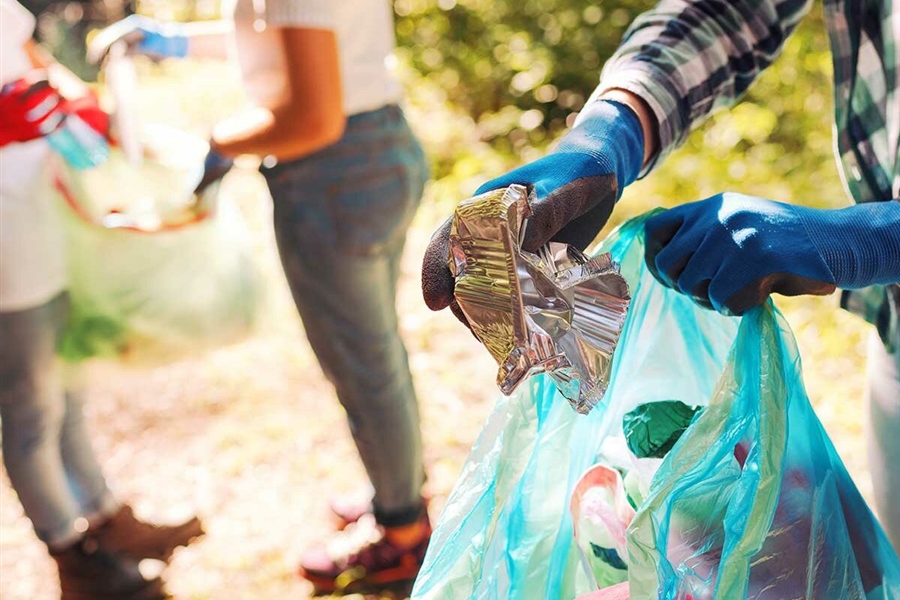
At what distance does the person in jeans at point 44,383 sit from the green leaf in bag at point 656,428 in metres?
1.07

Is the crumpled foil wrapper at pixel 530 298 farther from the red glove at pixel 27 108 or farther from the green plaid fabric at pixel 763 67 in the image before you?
the red glove at pixel 27 108

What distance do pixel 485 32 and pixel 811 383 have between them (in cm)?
274

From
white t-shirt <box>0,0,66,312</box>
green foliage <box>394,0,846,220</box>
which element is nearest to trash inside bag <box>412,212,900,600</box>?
white t-shirt <box>0,0,66,312</box>

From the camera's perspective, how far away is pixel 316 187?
63.0 inches

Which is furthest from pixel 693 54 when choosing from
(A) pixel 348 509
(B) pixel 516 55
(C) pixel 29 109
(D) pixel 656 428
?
(B) pixel 516 55

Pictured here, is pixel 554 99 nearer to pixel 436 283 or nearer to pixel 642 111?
pixel 642 111

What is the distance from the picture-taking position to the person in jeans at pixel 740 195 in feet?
2.49

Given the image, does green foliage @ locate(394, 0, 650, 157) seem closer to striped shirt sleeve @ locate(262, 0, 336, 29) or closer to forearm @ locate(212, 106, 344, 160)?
forearm @ locate(212, 106, 344, 160)

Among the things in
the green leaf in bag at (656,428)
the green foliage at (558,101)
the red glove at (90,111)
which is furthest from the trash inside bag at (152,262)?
the green foliage at (558,101)

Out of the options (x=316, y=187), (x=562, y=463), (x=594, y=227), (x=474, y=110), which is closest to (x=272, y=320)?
(x=316, y=187)

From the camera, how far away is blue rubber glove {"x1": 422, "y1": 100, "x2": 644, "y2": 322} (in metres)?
0.77

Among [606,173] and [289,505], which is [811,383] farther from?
[606,173]

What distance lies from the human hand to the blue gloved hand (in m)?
1.44

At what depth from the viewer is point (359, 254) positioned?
1.64 meters
